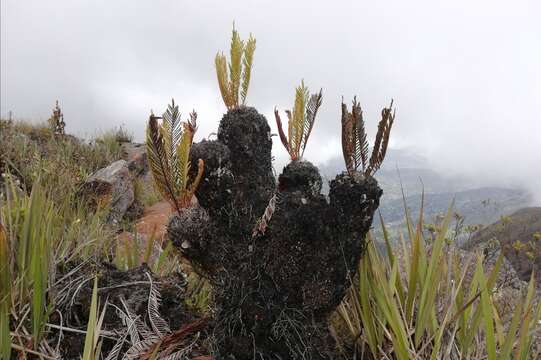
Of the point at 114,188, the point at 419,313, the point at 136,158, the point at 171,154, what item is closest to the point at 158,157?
the point at 171,154

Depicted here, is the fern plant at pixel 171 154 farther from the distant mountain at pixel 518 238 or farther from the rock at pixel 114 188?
the rock at pixel 114 188

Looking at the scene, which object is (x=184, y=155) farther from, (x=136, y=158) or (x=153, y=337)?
(x=136, y=158)

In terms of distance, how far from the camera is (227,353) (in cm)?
179

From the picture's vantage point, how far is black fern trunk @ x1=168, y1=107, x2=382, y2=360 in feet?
5.55

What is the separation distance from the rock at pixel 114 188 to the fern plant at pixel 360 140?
502 centimetres

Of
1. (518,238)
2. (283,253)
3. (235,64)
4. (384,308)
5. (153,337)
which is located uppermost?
(235,64)

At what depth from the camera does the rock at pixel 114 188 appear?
623cm

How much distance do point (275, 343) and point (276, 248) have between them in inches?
16.1

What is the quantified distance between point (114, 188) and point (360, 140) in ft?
18.6

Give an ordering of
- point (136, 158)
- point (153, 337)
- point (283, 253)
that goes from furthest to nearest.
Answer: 1. point (136, 158)
2. point (153, 337)
3. point (283, 253)

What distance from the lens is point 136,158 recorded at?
1045 centimetres

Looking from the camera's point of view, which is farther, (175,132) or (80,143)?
(80,143)

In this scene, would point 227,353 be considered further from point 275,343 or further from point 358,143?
point 358,143

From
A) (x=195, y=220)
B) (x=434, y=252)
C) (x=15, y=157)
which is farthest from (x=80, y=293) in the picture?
(x=15, y=157)
